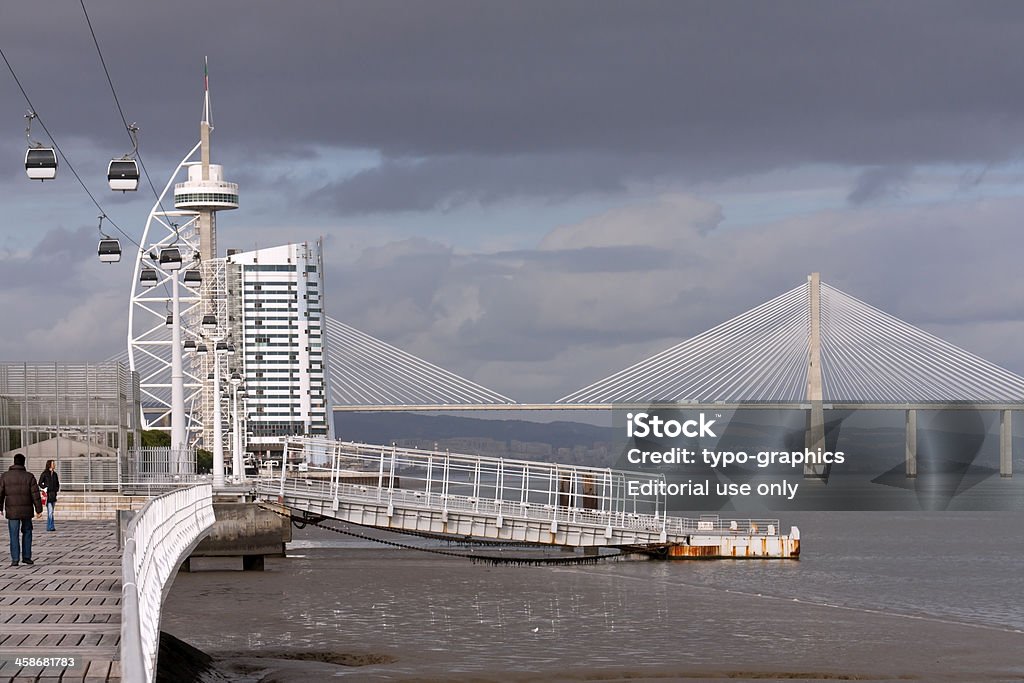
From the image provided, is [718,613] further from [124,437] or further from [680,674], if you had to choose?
[124,437]

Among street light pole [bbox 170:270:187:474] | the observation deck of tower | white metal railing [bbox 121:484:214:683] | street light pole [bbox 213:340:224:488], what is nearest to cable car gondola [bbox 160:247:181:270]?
street light pole [bbox 170:270:187:474]

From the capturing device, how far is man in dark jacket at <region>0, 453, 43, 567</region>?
68.0 feet

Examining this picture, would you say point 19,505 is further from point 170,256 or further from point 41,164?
point 170,256

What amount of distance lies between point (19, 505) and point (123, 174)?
268 inches

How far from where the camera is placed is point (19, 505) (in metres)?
A: 20.8

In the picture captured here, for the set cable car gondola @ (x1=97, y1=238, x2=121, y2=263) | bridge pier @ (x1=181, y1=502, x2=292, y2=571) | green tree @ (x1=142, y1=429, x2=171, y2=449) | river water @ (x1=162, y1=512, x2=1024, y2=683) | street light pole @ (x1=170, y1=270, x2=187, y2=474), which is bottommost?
river water @ (x1=162, y1=512, x2=1024, y2=683)

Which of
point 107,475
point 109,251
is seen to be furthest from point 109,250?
point 107,475

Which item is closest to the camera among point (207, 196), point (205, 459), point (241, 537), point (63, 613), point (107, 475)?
point (63, 613)

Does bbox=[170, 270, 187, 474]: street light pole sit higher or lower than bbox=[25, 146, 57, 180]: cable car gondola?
lower

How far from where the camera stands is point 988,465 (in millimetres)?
151875

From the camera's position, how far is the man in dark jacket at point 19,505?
2073 cm

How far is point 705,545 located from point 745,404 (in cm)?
3984

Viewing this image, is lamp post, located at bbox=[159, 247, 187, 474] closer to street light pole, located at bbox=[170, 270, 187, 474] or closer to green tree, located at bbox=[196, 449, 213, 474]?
street light pole, located at bbox=[170, 270, 187, 474]

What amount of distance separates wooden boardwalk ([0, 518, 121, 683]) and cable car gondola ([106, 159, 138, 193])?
226 inches
